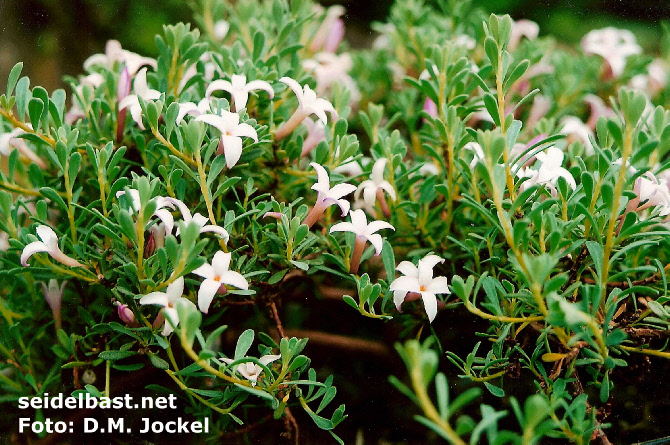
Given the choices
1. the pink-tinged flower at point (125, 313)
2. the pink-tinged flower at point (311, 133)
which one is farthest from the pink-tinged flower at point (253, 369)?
the pink-tinged flower at point (311, 133)

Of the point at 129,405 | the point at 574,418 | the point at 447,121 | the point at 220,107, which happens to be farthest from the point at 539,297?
the point at 129,405

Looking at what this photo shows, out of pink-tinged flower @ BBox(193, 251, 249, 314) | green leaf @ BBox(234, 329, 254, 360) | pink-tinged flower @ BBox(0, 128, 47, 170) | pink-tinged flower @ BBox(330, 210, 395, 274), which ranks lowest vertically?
green leaf @ BBox(234, 329, 254, 360)

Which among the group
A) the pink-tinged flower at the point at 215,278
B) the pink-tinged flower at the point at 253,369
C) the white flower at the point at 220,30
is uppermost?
the white flower at the point at 220,30

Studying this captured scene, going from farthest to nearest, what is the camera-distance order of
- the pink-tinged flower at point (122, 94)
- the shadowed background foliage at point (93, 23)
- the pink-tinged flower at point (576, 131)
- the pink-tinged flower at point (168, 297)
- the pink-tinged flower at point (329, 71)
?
the shadowed background foliage at point (93, 23) < the pink-tinged flower at point (329, 71) < the pink-tinged flower at point (576, 131) < the pink-tinged flower at point (122, 94) < the pink-tinged flower at point (168, 297)

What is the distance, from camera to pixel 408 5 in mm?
1299

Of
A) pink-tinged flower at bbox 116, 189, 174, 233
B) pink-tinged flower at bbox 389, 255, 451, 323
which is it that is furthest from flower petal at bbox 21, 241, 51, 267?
pink-tinged flower at bbox 389, 255, 451, 323

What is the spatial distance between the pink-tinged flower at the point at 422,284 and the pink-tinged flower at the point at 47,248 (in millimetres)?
439

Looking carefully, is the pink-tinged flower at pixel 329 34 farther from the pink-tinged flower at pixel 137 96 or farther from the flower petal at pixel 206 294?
the flower petal at pixel 206 294

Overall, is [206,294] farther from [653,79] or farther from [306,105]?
[653,79]

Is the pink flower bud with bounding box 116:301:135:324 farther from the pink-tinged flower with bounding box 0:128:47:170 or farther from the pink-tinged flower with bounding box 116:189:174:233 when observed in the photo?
the pink-tinged flower with bounding box 0:128:47:170

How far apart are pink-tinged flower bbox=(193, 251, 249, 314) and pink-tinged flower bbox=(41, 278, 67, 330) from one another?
0.30 m

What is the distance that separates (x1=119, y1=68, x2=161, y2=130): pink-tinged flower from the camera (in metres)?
0.81

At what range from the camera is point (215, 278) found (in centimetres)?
68

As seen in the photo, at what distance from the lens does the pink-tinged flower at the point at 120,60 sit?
958 millimetres
